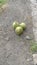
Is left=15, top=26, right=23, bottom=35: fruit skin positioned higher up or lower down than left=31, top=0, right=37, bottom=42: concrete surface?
lower down

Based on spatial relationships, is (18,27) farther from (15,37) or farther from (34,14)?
(34,14)

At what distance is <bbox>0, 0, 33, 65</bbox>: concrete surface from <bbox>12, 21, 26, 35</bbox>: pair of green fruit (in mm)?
72

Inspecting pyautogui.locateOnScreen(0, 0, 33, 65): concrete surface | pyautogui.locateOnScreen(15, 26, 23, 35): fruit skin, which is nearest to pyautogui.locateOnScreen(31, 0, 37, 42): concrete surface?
pyautogui.locateOnScreen(0, 0, 33, 65): concrete surface

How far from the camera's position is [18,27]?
3.90 metres

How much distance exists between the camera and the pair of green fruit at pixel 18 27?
3879mm

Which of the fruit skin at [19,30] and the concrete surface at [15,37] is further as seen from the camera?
the fruit skin at [19,30]

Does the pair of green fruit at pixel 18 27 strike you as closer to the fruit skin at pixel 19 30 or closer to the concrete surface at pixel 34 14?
the fruit skin at pixel 19 30

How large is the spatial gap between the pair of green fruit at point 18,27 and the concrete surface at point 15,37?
2.8 inches

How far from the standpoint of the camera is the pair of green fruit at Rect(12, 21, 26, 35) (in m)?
3.88

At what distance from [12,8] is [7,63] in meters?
1.75

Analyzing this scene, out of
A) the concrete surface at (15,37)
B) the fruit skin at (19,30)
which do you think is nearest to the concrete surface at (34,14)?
the concrete surface at (15,37)

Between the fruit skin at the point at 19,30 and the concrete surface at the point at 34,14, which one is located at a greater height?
the concrete surface at the point at 34,14

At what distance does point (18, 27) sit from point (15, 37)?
18 centimetres

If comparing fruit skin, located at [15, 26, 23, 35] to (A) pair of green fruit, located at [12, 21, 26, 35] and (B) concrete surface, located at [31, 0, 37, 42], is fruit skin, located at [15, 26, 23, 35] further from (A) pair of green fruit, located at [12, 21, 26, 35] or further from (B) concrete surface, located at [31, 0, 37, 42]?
(B) concrete surface, located at [31, 0, 37, 42]
